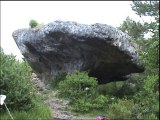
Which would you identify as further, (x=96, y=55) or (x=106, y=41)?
(x=96, y=55)

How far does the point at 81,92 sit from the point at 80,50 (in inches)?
68.3

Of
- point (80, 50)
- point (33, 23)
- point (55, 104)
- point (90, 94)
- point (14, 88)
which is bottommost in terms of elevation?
point (55, 104)

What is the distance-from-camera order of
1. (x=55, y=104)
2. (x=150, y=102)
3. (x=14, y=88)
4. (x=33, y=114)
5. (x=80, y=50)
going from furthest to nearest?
(x=80, y=50)
(x=55, y=104)
(x=14, y=88)
(x=33, y=114)
(x=150, y=102)

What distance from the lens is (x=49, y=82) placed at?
16.3 m

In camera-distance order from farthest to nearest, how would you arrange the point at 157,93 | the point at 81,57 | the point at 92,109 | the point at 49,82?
the point at 49,82 < the point at 81,57 < the point at 92,109 < the point at 157,93

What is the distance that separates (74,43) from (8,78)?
366 centimetres

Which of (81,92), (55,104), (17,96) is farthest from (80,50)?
(17,96)

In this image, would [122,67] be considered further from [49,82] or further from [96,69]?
[49,82]

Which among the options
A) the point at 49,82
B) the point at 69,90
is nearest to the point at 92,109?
the point at 69,90

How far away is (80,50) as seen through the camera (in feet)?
47.8

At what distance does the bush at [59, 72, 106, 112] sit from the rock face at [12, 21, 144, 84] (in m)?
0.89

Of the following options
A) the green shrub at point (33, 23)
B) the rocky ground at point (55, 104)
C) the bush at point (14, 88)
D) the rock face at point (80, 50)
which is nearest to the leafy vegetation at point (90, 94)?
the bush at point (14, 88)

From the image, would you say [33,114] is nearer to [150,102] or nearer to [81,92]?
[81,92]

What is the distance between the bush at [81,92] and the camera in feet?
43.0
